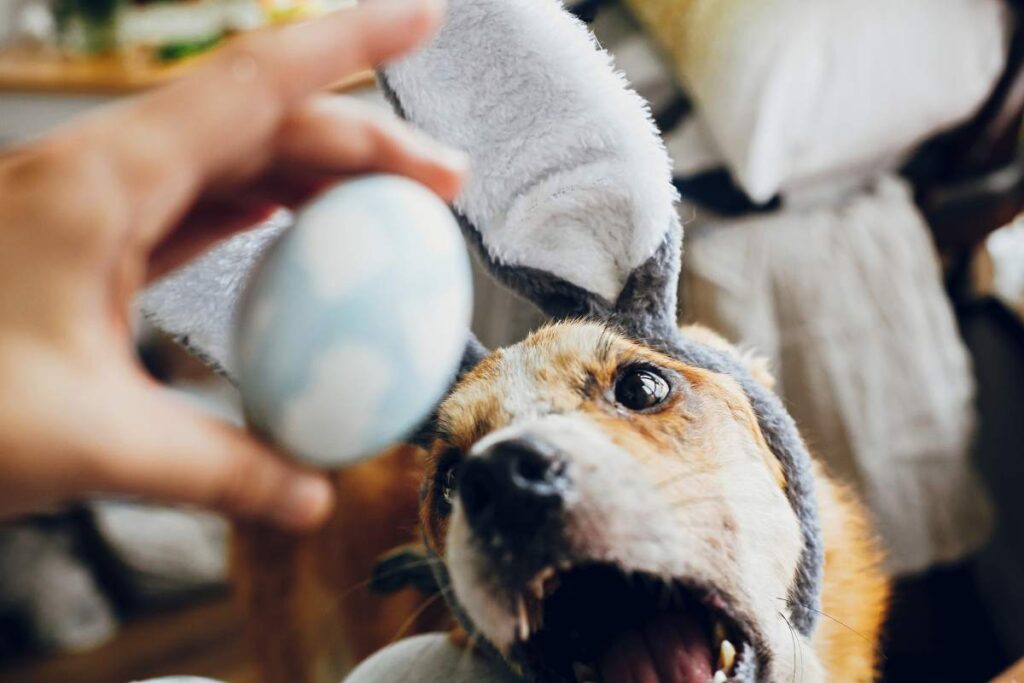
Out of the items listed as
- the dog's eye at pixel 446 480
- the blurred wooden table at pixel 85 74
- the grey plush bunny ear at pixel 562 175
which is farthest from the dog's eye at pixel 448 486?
the blurred wooden table at pixel 85 74

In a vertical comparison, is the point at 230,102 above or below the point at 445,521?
above

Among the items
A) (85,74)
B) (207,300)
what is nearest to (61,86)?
(85,74)

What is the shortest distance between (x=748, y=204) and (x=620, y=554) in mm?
370

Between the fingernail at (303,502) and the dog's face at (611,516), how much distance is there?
0.24ft

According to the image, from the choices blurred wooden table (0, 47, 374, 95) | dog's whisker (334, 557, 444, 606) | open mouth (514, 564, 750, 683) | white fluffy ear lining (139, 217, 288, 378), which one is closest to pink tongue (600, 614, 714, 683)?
open mouth (514, 564, 750, 683)

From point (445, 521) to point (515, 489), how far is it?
0.10 meters

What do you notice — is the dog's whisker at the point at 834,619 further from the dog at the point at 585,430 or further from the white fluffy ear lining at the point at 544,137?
the white fluffy ear lining at the point at 544,137

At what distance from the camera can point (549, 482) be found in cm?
35

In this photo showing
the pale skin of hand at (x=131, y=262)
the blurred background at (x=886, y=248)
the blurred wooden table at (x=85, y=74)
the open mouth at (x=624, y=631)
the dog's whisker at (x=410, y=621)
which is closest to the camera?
the pale skin of hand at (x=131, y=262)

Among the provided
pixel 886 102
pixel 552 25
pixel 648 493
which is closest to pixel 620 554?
pixel 648 493

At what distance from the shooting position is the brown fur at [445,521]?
409 mm

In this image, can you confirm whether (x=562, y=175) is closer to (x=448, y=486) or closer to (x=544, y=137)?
(x=544, y=137)

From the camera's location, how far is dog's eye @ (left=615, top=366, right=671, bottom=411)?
1.36 feet

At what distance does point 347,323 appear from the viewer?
0.95 ft
